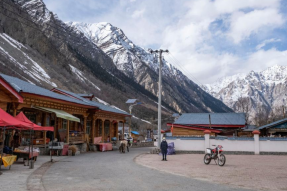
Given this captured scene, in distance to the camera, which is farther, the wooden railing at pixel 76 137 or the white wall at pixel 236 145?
the wooden railing at pixel 76 137

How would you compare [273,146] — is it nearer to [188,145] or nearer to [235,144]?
[235,144]

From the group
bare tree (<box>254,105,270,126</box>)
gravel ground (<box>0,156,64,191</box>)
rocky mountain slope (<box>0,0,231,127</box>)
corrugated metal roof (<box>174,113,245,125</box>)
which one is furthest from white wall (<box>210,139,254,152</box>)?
bare tree (<box>254,105,270,126</box>)

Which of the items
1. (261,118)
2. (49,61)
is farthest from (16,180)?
(49,61)

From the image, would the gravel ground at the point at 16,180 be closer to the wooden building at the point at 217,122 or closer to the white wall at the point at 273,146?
the white wall at the point at 273,146

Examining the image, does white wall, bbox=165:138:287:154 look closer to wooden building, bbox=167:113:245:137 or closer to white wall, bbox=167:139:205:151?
white wall, bbox=167:139:205:151

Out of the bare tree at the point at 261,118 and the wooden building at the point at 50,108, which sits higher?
the bare tree at the point at 261,118

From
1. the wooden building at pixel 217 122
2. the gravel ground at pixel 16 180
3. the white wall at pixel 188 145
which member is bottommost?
the gravel ground at pixel 16 180

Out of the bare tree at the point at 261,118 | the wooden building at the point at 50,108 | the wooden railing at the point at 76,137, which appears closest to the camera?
the wooden building at the point at 50,108

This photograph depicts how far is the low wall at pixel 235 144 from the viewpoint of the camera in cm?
2450

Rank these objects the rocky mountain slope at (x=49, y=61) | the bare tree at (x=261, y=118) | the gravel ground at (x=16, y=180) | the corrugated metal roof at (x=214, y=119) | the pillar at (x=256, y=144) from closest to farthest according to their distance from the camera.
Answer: the gravel ground at (x=16, y=180) < the pillar at (x=256, y=144) < the corrugated metal roof at (x=214, y=119) < the bare tree at (x=261, y=118) < the rocky mountain slope at (x=49, y=61)

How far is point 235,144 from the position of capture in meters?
25.1

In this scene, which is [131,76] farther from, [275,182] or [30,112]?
[275,182]

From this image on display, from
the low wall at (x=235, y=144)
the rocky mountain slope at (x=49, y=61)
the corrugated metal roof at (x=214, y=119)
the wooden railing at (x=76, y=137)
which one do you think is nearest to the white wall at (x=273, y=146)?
the low wall at (x=235, y=144)

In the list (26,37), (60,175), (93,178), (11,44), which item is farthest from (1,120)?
(26,37)
